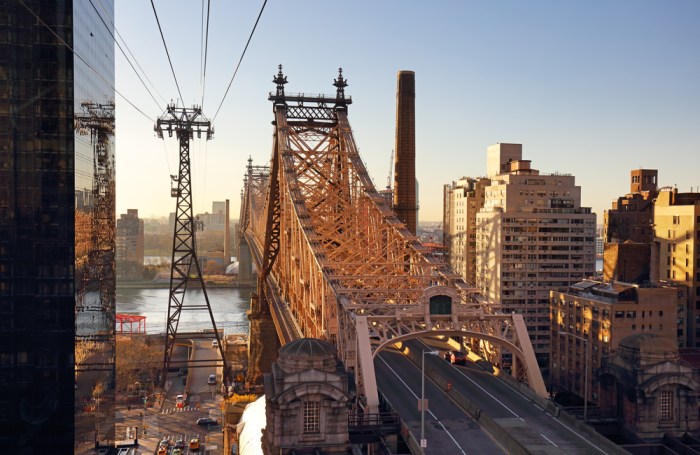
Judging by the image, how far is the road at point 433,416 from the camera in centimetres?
3591

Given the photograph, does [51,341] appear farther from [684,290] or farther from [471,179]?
[471,179]

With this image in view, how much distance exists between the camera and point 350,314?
1769 inches

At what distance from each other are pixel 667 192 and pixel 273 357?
58409 mm

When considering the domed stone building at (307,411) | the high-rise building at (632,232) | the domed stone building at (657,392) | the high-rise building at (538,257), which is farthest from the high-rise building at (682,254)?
the domed stone building at (307,411)

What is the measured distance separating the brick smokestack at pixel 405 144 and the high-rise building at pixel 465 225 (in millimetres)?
26424

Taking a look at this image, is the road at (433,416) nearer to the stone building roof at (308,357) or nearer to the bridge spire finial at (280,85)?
the stone building roof at (308,357)

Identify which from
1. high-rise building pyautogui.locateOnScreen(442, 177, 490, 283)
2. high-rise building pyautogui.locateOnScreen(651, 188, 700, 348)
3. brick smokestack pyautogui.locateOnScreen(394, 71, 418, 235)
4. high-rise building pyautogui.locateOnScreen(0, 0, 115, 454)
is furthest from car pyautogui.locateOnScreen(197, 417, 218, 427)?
high-rise building pyautogui.locateOnScreen(651, 188, 700, 348)

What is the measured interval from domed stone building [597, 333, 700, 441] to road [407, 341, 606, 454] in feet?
20.0

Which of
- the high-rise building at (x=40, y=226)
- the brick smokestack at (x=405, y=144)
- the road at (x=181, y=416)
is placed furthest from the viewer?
the brick smokestack at (x=405, y=144)

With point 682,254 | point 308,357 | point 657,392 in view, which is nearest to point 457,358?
point 657,392

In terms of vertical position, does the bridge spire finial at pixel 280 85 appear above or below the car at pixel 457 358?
above

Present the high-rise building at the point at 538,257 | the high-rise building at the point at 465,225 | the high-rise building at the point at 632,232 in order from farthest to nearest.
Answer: the high-rise building at the point at 465,225 < the high-rise building at the point at 632,232 < the high-rise building at the point at 538,257

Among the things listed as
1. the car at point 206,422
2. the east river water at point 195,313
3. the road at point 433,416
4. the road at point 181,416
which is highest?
the road at point 433,416

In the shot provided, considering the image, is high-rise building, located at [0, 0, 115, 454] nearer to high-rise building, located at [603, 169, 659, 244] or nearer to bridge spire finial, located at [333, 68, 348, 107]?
bridge spire finial, located at [333, 68, 348, 107]
